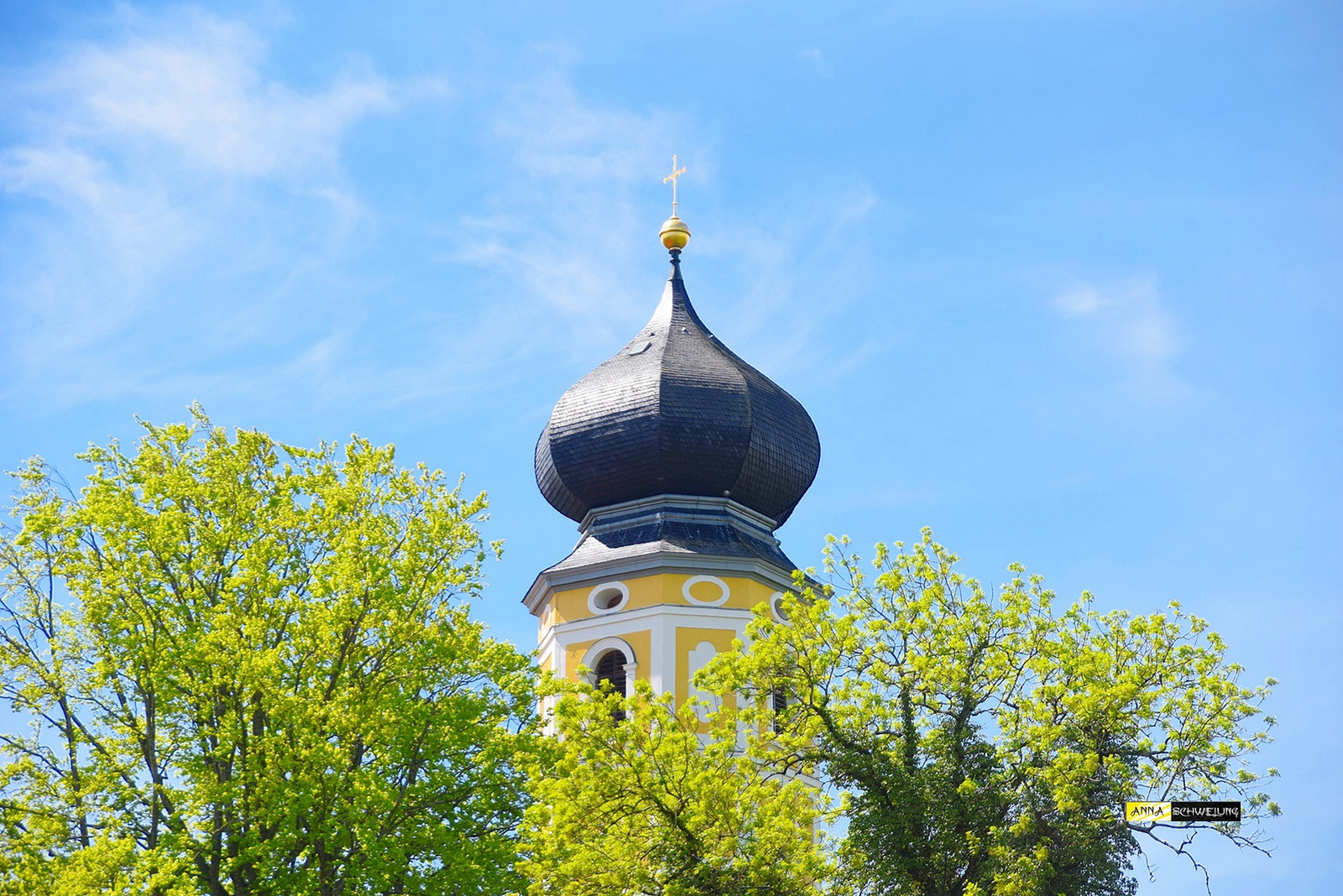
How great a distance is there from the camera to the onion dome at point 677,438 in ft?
104

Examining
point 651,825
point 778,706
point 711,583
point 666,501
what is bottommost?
point 651,825

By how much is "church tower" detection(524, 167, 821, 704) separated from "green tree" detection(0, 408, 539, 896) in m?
7.50

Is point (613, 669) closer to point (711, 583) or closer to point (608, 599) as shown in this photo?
point (608, 599)

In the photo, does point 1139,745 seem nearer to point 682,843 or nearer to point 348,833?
point 682,843

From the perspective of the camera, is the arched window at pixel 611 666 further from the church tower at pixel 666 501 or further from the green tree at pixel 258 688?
the green tree at pixel 258 688

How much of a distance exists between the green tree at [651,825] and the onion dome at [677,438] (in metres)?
11.2

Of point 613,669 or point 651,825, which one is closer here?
point 651,825

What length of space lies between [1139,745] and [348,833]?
8.04 metres

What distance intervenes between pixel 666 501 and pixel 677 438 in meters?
1.02

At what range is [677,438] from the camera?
31.7 meters

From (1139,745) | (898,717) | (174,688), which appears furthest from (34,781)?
(1139,745)
